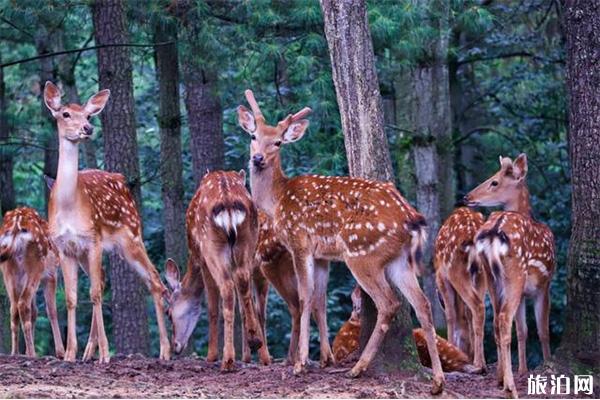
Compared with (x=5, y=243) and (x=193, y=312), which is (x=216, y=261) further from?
(x=5, y=243)

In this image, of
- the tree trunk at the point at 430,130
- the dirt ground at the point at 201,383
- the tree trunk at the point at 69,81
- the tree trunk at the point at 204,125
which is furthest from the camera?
the tree trunk at the point at 69,81

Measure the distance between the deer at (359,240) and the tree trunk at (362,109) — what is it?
0.24 metres

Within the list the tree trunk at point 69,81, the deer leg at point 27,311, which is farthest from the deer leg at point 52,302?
the tree trunk at point 69,81

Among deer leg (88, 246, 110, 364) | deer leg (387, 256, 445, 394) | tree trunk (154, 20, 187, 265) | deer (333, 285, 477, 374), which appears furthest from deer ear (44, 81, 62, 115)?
deer leg (387, 256, 445, 394)

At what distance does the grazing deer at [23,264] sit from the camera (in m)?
13.0

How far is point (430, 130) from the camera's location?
17.1 metres

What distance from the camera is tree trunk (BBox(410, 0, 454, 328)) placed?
1680 cm

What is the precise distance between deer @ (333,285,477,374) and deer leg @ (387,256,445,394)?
5.04 feet

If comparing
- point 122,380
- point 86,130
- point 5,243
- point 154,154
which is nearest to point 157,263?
point 154,154

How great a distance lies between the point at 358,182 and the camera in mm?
10562

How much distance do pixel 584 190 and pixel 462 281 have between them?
87.9 inches

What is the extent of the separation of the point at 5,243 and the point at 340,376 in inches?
171

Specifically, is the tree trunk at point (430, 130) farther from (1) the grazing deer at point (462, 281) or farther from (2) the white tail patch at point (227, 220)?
(2) the white tail patch at point (227, 220)

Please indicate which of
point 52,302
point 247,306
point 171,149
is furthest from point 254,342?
point 171,149
